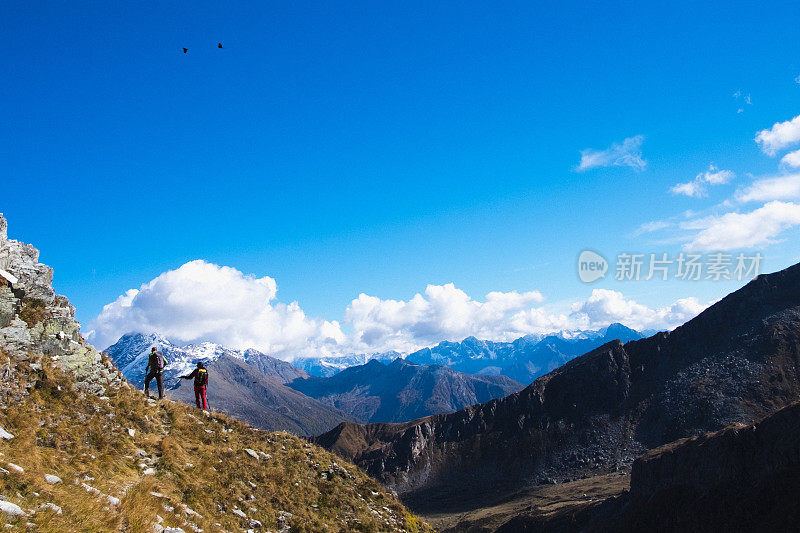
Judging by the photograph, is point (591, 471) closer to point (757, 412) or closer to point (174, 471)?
point (757, 412)

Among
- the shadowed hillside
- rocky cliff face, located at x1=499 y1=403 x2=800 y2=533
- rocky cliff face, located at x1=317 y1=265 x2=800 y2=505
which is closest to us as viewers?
the shadowed hillside

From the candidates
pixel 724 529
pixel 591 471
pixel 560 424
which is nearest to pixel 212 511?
pixel 724 529

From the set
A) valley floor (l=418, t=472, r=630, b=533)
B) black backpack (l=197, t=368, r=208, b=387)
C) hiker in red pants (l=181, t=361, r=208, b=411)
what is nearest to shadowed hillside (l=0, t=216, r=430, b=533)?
hiker in red pants (l=181, t=361, r=208, b=411)

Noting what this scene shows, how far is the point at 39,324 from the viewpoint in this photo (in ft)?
54.0

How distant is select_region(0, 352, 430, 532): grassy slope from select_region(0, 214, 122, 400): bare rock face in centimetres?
74

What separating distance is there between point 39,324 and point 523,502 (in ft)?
480

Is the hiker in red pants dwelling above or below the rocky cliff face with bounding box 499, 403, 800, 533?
above

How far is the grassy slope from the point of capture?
10406 mm

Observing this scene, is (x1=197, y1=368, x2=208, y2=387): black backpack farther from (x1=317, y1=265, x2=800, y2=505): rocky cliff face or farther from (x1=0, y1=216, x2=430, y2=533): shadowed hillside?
(x1=317, y1=265, x2=800, y2=505): rocky cliff face

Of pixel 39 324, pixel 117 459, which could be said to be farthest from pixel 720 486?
pixel 39 324

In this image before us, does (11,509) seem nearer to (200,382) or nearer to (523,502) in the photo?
(200,382)

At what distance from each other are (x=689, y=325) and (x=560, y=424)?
68185mm

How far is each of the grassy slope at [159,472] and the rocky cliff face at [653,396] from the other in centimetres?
15817

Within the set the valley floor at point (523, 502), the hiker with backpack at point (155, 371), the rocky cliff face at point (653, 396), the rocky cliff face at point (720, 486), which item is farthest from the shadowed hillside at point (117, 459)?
the rocky cliff face at point (653, 396)
